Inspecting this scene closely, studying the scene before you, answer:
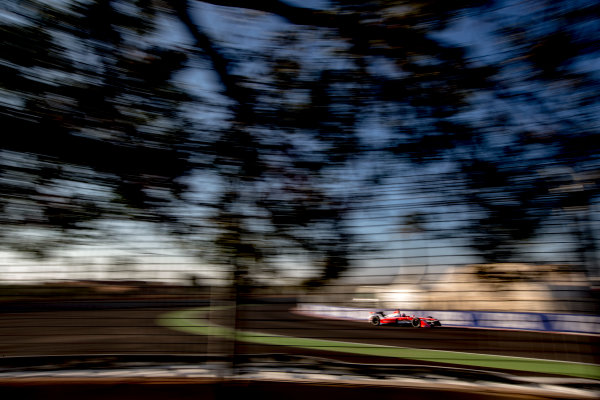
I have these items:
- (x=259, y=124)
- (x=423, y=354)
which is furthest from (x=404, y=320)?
(x=259, y=124)

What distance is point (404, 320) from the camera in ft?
32.7

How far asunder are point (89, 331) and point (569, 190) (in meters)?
4.29

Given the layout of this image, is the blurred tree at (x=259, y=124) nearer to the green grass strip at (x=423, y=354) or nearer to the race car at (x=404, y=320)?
the green grass strip at (x=423, y=354)

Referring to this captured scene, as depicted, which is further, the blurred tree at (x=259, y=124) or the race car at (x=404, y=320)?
the race car at (x=404, y=320)

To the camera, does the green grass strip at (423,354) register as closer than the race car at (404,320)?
Yes

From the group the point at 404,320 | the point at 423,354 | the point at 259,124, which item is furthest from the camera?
the point at 404,320

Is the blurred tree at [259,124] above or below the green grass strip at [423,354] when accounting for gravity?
above

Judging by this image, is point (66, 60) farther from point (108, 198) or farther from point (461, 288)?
point (461, 288)

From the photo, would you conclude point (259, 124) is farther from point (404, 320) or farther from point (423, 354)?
point (404, 320)

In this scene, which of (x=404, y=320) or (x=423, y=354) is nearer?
(x=423, y=354)

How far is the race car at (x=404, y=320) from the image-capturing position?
895 cm

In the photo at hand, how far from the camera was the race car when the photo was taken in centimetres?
895

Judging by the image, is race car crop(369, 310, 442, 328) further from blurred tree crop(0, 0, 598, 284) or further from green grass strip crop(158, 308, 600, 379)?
blurred tree crop(0, 0, 598, 284)

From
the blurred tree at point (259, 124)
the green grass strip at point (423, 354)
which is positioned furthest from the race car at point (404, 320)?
the blurred tree at point (259, 124)
